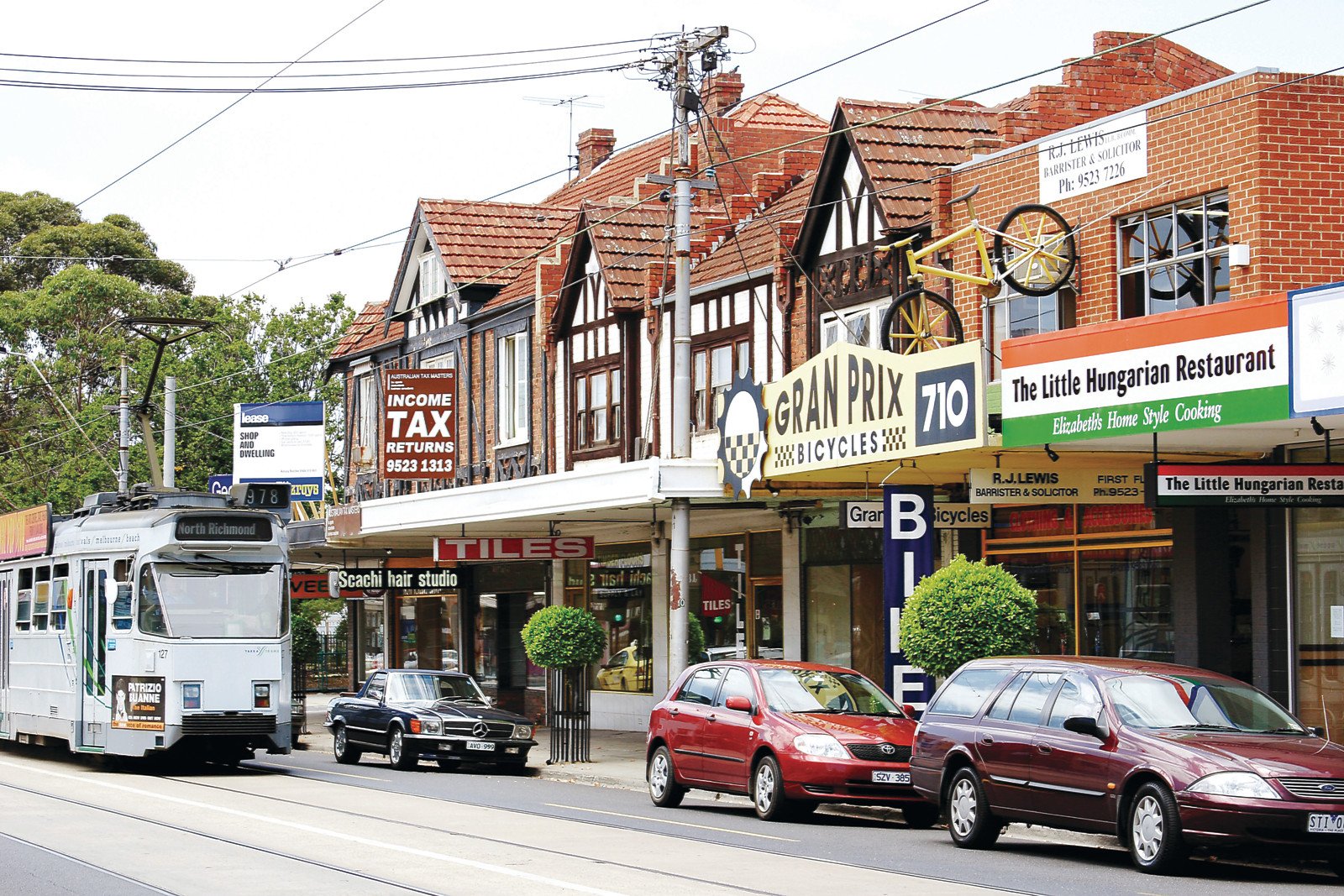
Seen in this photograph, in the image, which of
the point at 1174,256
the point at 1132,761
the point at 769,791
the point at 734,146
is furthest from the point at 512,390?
the point at 1132,761

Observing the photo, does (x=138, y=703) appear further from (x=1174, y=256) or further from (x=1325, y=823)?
(x=1325, y=823)

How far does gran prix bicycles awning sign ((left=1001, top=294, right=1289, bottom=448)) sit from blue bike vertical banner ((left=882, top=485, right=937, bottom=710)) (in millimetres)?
2676

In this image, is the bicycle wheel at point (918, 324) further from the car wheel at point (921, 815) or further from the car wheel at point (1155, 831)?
the car wheel at point (1155, 831)

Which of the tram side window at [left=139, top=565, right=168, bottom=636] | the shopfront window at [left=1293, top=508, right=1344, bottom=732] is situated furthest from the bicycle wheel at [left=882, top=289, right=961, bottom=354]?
the tram side window at [left=139, top=565, right=168, bottom=636]

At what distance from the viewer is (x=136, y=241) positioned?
2884 inches

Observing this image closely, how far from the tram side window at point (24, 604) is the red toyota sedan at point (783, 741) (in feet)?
36.5

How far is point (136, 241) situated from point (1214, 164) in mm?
60496

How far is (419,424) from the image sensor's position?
112 ft

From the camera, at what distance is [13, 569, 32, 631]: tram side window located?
86.2 feet

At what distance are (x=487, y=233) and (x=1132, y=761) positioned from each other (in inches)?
1121

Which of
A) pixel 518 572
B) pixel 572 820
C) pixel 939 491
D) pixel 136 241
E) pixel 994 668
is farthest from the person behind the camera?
pixel 136 241

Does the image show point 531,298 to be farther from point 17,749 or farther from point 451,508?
point 17,749

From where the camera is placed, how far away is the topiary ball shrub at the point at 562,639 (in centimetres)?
2622

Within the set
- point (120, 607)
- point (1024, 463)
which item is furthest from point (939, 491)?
point (120, 607)
